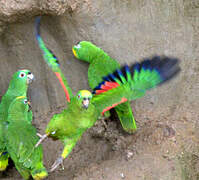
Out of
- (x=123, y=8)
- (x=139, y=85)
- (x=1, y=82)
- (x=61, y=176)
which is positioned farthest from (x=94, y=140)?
(x=123, y=8)

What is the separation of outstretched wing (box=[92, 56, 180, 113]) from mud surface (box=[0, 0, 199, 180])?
0.43m

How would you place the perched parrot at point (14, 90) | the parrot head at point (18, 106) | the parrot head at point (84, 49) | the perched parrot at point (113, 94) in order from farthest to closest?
the perched parrot at point (14, 90), the parrot head at point (84, 49), the parrot head at point (18, 106), the perched parrot at point (113, 94)

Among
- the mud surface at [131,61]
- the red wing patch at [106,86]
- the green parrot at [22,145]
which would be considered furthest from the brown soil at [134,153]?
the red wing patch at [106,86]

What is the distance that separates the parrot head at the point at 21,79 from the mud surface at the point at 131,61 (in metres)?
0.18

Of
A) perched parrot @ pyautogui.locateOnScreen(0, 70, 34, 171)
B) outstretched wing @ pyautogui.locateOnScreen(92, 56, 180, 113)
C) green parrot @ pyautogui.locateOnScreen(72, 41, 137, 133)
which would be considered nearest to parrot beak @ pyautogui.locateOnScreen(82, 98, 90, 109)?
outstretched wing @ pyautogui.locateOnScreen(92, 56, 180, 113)

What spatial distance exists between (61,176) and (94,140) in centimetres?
56

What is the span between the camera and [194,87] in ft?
9.87

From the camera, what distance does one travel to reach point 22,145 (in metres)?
2.66

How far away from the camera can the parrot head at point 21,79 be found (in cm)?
312

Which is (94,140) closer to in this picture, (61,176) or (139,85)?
(61,176)

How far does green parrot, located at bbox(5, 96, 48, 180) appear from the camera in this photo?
104 inches

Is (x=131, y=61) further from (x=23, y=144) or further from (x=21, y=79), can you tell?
(x=23, y=144)

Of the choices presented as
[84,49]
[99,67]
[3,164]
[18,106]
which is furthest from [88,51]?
[3,164]

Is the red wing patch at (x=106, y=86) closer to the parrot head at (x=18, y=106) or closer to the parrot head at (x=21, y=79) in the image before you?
the parrot head at (x=18, y=106)
